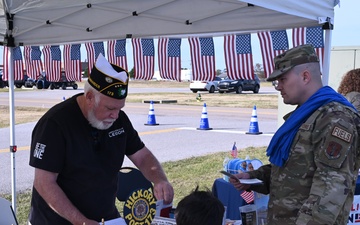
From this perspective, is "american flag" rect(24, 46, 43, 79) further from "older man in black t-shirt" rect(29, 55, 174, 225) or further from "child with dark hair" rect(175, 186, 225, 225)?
"child with dark hair" rect(175, 186, 225, 225)

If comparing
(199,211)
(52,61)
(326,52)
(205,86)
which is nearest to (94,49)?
(52,61)

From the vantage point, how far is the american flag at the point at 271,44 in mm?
4508

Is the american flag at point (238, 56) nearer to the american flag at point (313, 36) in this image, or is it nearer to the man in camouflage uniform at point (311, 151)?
the american flag at point (313, 36)

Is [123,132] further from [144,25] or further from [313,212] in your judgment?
[144,25]

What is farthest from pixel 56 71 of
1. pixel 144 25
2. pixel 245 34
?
pixel 245 34

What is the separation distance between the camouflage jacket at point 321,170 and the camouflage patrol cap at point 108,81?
98 centimetres

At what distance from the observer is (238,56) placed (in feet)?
17.9

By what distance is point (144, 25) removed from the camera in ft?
15.8

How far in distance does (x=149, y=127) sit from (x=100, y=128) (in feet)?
41.3

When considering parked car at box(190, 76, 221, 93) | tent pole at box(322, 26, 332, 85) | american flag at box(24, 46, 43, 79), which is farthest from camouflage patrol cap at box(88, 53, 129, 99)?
parked car at box(190, 76, 221, 93)

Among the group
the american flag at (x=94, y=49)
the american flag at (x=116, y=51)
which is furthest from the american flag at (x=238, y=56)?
the american flag at (x=94, y=49)

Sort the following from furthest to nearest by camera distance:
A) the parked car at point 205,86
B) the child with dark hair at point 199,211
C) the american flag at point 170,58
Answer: the parked car at point 205,86
the american flag at point 170,58
the child with dark hair at point 199,211

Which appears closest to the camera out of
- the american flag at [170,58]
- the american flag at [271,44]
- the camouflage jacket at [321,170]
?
the camouflage jacket at [321,170]

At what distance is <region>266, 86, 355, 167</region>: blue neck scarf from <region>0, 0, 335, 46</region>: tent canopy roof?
1185mm
